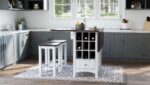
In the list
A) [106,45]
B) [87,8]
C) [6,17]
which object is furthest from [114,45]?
[6,17]

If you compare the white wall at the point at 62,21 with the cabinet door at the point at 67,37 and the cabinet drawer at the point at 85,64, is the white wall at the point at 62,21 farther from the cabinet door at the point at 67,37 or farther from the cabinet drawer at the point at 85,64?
the cabinet drawer at the point at 85,64

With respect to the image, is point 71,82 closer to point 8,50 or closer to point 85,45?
point 85,45

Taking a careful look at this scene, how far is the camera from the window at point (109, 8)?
8477 mm

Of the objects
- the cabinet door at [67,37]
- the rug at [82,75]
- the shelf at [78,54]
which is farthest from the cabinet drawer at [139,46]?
the shelf at [78,54]

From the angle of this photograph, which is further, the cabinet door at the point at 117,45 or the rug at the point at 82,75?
the cabinet door at the point at 117,45

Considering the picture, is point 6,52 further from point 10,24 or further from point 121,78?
point 121,78

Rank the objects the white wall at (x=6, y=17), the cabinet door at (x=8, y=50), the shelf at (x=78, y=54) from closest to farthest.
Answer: the shelf at (x=78, y=54) < the cabinet door at (x=8, y=50) < the white wall at (x=6, y=17)

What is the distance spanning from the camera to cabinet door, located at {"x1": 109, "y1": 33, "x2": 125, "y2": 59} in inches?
305

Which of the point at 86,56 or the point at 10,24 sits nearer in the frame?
the point at 86,56

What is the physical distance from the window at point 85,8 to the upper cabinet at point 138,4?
3.42ft

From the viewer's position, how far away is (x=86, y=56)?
19.5 feet

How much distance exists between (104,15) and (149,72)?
8.61 ft

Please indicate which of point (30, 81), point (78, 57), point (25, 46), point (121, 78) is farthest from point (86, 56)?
point (25, 46)

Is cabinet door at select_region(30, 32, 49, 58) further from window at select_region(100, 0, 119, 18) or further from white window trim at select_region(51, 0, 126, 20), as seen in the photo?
window at select_region(100, 0, 119, 18)
